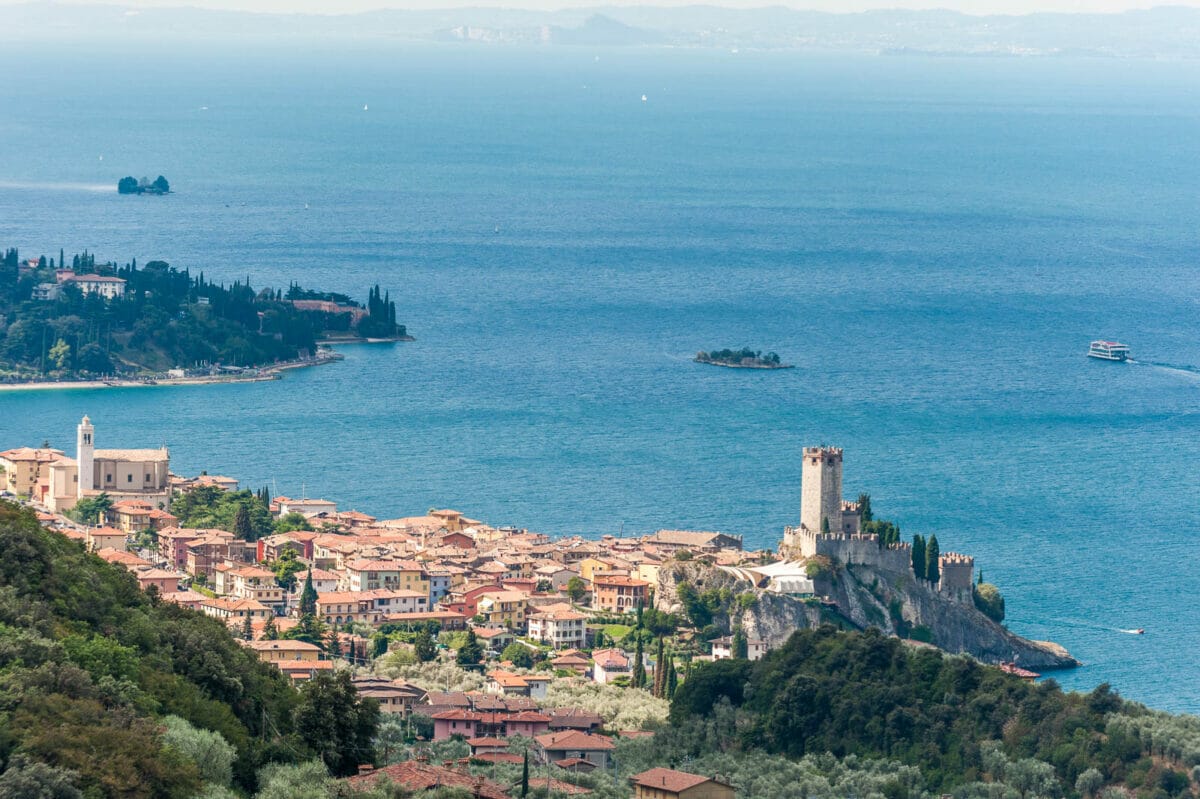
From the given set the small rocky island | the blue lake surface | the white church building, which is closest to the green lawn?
the blue lake surface

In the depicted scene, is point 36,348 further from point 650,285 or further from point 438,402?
point 650,285

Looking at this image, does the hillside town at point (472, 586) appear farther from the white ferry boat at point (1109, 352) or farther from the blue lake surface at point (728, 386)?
the white ferry boat at point (1109, 352)

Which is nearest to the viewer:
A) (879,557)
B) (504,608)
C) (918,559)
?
(504,608)

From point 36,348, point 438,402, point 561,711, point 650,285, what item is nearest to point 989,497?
point 438,402

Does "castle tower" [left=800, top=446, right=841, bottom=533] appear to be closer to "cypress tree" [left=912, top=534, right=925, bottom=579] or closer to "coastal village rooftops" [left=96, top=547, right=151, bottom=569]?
"cypress tree" [left=912, top=534, right=925, bottom=579]

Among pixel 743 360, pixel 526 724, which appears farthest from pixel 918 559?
pixel 743 360

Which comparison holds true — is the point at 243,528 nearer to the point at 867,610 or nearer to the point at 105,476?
the point at 105,476
